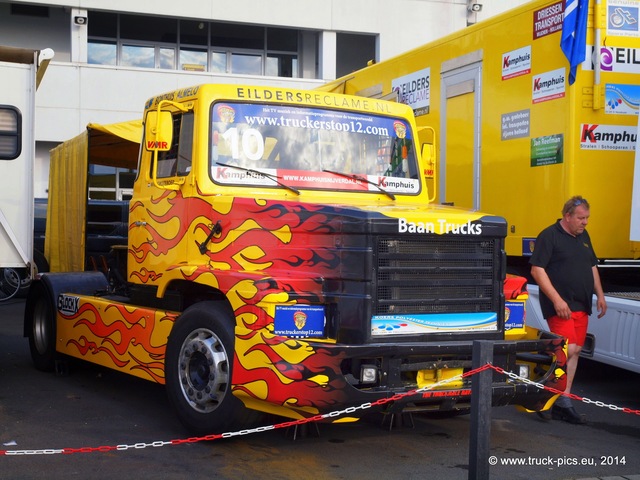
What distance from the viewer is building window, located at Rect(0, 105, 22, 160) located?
819 cm

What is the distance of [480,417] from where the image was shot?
5.02 metres

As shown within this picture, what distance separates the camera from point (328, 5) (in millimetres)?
25703

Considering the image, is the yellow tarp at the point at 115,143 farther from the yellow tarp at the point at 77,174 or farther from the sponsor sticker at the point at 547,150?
the sponsor sticker at the point at 547,150

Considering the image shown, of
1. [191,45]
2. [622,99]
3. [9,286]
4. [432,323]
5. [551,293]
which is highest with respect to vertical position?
[191,45]

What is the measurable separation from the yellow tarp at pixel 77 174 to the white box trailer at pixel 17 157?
182 centimetres

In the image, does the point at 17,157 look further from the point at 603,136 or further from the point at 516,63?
the point at 603,136

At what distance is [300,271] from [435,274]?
2.97 feet

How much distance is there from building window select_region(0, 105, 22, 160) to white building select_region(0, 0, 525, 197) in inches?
627

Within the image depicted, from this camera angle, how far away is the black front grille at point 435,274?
6086mm

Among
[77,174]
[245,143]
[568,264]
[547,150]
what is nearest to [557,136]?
[547,150]

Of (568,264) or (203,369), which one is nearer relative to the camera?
(203,369)

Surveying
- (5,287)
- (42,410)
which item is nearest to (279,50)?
(5,287)

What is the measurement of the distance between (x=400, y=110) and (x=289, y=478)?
11.2 ft

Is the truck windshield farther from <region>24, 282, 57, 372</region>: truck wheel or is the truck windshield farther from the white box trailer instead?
<region>24, 282, 57, 372</region>: truck wheel
